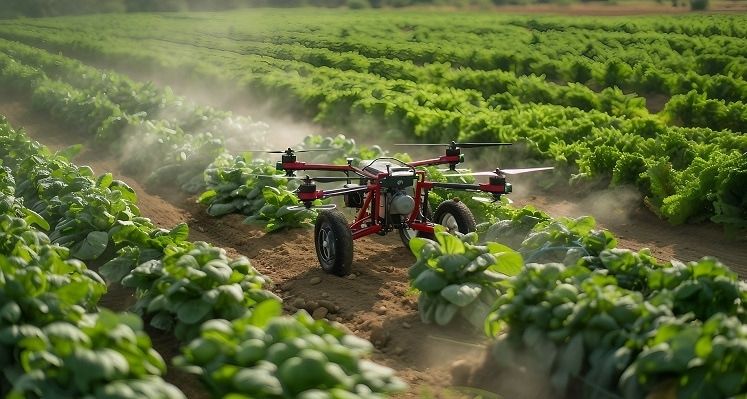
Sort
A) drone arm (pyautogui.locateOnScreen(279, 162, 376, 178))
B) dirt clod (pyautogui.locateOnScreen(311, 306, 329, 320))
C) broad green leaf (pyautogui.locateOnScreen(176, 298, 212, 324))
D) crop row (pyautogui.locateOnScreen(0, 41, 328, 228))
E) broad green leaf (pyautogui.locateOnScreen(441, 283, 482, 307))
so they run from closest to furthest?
broad green leaf (pyautogui.locateOnScreen(176, 298, 212, 324))
broad green leaf (pyautogui.locateOnScreen(441, 283, 482, 307))
dirt clod (pyautogui.locateOnScreen(311, 306, 329, 320))
drone arm (pyautogui.locateOnScreen(279, 162, 376, 178))
crop row (pyautogui.locateOnScreen(0, 41, 328, 228))

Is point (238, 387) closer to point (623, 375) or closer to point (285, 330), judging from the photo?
point (285, 330)

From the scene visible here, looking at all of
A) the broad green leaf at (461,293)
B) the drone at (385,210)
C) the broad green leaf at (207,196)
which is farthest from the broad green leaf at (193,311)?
the broad green leaf at (207,196)

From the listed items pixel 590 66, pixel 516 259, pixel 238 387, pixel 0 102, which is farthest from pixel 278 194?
pixel 0 102

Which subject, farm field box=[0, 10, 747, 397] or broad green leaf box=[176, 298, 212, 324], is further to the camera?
broad green leaf box=[176, 298, 212, 324]

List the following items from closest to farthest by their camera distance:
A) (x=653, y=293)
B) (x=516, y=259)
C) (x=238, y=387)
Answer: (x=238, y=387) < (x=653, y=293) < (x=516, y=259)

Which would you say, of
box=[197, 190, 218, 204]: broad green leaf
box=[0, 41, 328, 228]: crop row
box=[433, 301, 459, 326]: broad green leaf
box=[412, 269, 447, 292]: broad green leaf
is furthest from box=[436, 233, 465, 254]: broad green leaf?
box=[197, 190, 218, 204]: broad green leaf

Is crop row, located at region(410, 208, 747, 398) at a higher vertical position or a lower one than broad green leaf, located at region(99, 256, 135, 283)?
higher

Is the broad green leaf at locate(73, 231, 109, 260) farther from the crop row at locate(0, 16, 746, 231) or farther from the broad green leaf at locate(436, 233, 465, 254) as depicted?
the crop row at locate(0, 16, 746, 231)
